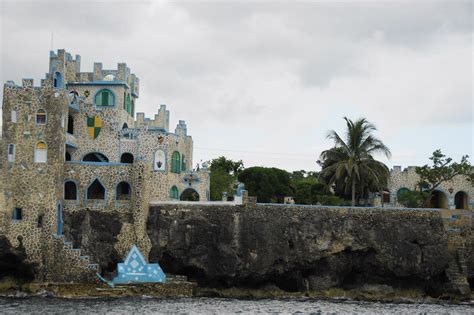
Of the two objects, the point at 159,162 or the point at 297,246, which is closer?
the point at 297,246

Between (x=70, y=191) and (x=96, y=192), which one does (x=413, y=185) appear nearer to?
(x=96, y=192)

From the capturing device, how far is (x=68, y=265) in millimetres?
45906

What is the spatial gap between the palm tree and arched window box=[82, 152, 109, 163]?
15.8 metres

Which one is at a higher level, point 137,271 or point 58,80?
point 58,80

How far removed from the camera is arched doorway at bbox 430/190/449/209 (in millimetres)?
59959

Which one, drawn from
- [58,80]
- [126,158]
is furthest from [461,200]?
[58,80]

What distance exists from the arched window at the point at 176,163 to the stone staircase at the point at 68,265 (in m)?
9.84

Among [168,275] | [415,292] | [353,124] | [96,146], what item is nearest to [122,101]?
[96,146]

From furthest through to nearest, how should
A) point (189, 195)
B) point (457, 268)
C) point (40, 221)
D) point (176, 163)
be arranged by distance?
point (189, 195)
point (176, 163)
point (457, 268)
point (40, 221)

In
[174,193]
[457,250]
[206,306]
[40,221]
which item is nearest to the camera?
[206,306]

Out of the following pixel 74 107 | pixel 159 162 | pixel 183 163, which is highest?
pixel 74 107

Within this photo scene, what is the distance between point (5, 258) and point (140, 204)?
28.9 ft

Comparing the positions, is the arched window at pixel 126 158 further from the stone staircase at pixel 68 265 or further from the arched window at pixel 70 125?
the stone staircase at pixel 68 265

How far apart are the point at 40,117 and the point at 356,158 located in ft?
72.8
